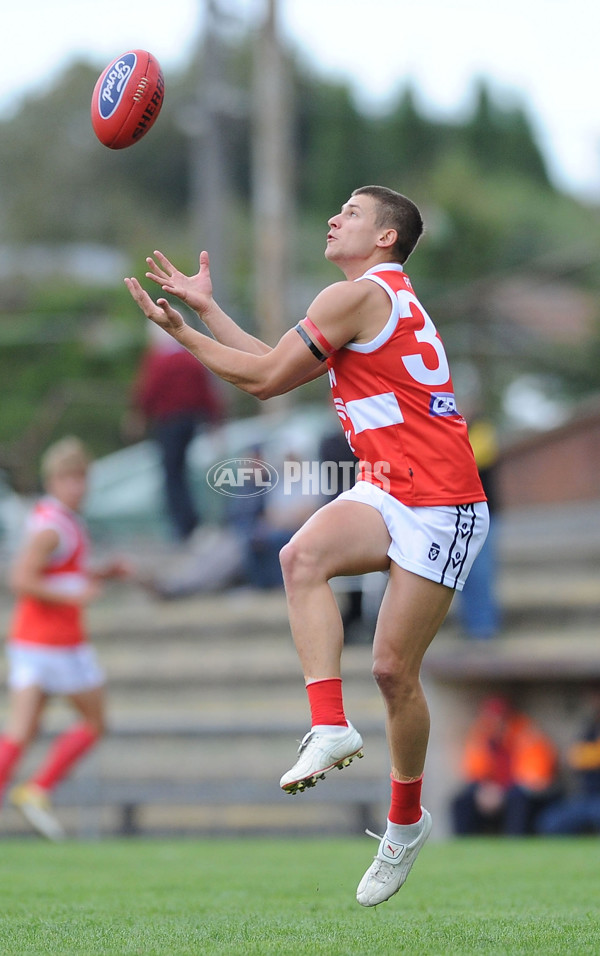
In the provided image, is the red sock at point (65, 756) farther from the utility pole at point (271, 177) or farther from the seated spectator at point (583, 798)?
the utility pole at point (271, 177)

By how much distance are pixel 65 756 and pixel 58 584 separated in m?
1.17

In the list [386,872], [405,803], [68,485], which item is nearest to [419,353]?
[405,803]

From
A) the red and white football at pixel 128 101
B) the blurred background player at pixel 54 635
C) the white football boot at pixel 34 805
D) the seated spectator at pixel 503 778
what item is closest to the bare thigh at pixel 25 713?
the blurred background player at pixel 54 635

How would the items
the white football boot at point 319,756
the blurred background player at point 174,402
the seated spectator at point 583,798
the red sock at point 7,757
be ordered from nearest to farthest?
the white football boot at point 319,756 → the red sock at point 7,757 → the seated spectator at point 583,798 → the blurred background player at point 174,402

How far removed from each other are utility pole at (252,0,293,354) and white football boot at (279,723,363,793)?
14590 millimetres

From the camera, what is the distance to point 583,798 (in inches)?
411

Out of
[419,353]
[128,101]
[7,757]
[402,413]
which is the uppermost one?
[128,101]

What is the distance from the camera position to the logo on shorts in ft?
16.5

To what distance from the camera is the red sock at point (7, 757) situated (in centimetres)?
973

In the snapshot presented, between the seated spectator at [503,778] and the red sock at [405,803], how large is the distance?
5555 millimetres

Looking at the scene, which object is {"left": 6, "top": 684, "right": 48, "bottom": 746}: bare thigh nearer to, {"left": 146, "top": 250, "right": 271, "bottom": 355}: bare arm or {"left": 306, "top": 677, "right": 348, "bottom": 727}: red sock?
{"left": 146, "top": 250, "right": 271, "bottom": 355}: bare arm

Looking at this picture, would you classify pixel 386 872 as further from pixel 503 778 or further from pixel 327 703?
pixel 503 778

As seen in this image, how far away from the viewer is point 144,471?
17.1 metres

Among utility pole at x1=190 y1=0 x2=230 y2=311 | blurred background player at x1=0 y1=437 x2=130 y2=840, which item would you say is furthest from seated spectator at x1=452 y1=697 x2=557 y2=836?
utility pole at x1=190 y1=0 x2=230 y2=311
